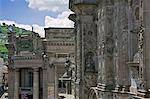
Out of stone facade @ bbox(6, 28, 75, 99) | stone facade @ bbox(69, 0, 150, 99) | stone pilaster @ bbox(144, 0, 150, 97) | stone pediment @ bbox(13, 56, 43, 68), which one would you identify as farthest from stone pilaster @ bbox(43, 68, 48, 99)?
stone pilaster @ bbox(144, 0, 150, 97)

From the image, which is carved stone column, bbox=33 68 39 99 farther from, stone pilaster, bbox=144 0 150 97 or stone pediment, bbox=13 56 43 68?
stone pilaster, bbox=144 0 150 97

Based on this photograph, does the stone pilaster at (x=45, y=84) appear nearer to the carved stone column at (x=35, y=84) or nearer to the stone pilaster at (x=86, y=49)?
the carved stone column at (x=35, y=84)

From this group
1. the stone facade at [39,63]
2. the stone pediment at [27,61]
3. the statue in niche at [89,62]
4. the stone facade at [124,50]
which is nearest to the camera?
the stone facade at [124,50]

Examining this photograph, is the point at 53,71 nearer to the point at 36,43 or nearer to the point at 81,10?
the point at 36,43

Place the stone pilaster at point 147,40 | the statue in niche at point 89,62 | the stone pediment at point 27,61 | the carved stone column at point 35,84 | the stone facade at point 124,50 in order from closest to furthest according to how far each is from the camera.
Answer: the stone pilaster at point 147,40
the stone facade at point 124,50
the statue in niche at point 89,62
the stone pediment at point 27,61
the carved stone column at point 35,84

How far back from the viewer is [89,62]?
25266 millimetres

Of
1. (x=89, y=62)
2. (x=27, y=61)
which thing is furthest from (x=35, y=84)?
(x=89, y=62)

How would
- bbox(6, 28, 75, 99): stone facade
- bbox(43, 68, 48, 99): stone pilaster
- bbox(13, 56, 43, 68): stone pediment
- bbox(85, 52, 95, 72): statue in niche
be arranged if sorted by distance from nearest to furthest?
bbox(85, 52, 95, 72): statue in niche
bbox(6, 28, 75, 99): stone facade
bbox(43, 68, 48, 99): stone pilaster
bbox(13, 56, 43, 68): stone pediment

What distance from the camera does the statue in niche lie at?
25031 mm

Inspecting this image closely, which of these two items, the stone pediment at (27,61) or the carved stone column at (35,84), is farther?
the carved stone column at (35,84)

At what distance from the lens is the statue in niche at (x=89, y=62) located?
25031 millimetres

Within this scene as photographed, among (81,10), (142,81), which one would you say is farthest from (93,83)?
(142,81)

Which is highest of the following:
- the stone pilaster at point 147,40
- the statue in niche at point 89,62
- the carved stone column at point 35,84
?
the stone pilaster at point 147,40

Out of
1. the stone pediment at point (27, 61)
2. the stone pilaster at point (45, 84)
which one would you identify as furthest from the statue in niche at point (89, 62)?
the stone pediment at point (27, 61)
